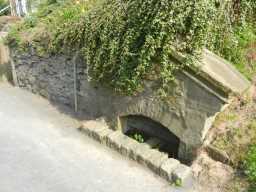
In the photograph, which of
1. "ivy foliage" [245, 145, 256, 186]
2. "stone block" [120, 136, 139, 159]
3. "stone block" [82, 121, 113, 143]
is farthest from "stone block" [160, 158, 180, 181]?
"stone block" [82, 121, 113, 143]

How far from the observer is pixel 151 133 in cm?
606

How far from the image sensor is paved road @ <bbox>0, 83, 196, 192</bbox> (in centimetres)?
482

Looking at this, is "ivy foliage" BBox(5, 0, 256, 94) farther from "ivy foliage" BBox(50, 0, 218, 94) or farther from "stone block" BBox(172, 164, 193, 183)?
"stone block" BBox(172, 164, 193, 183)

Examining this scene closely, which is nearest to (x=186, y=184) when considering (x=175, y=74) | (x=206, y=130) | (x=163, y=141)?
(x=206, y=130)

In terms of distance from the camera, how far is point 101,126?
6.03 meters

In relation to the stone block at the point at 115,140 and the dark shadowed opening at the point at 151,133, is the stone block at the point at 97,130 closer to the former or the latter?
the stone block at the point at 115,140

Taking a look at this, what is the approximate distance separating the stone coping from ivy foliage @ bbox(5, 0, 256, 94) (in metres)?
0.85

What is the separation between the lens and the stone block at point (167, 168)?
4.89 metres

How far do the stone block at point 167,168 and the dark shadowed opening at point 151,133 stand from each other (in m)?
0.69

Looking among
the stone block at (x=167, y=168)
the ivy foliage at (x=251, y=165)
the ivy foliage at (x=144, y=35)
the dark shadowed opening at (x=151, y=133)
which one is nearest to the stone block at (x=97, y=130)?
the dark shadowed opening at (x=151, y=133)

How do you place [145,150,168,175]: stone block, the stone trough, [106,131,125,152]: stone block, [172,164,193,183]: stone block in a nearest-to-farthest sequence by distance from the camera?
the stone trough
[172,164,193,183]: stone block
[145,150,168,175]: stone block
[106,131,125,152]: stone block

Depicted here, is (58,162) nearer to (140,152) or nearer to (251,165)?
(140,152)

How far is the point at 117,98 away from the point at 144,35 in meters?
1.35

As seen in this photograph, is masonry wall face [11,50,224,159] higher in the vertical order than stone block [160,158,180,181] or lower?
higher
